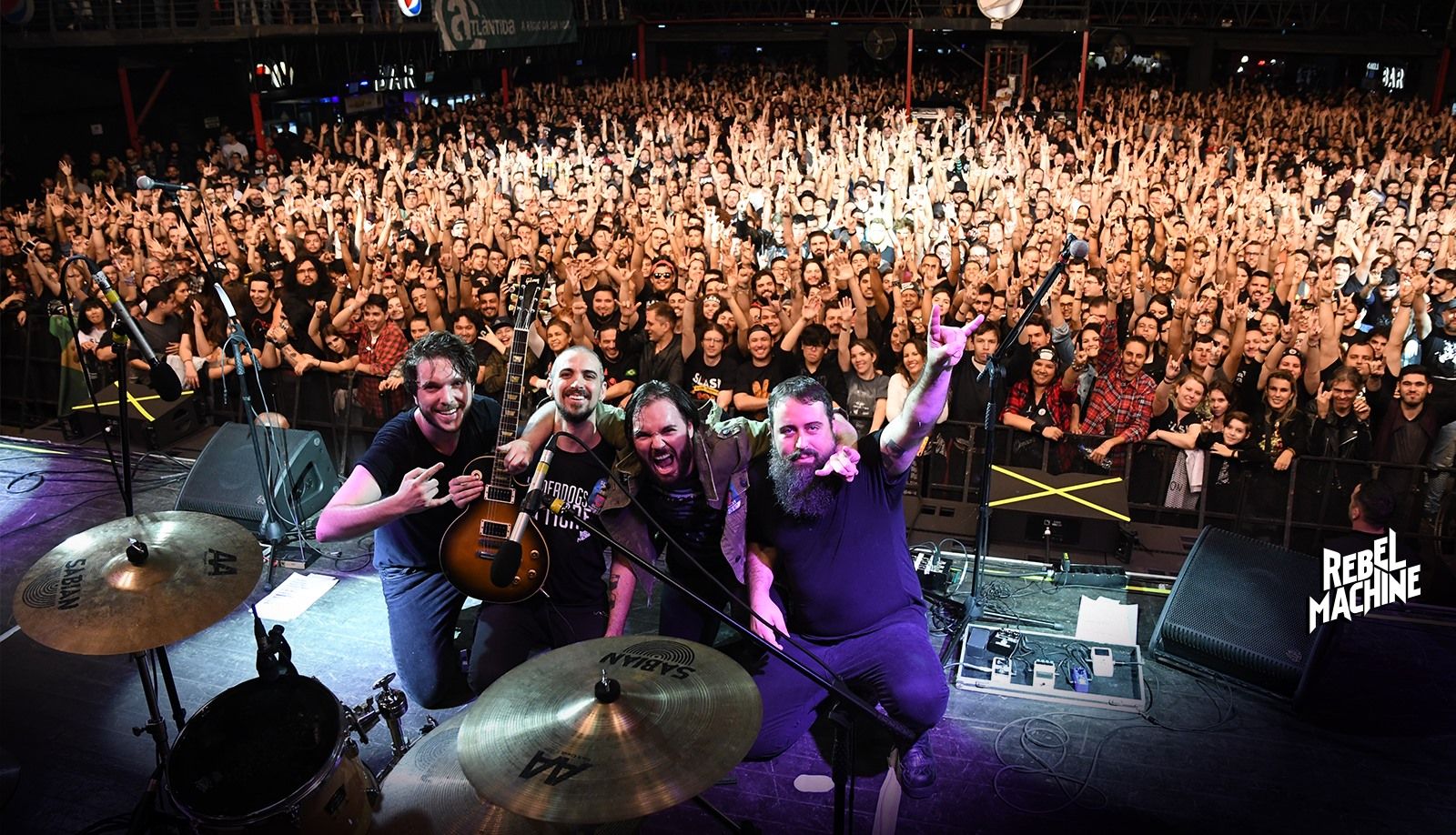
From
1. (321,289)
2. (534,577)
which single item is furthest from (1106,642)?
(321,289)

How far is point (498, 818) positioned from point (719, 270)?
4.87m

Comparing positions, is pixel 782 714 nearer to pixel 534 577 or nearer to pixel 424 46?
pixel 534 577

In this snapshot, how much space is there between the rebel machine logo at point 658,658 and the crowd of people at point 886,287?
1632 mm

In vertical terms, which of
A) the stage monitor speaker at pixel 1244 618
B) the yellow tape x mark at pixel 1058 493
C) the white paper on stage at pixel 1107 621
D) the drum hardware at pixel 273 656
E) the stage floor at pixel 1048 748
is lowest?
the stage floor at pixel 1048 748

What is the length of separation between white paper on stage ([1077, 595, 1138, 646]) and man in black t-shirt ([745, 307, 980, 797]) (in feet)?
4.05

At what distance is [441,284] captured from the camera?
7.61 m

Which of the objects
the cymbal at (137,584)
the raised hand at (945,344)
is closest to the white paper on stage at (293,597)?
the cymbal at (137,584)

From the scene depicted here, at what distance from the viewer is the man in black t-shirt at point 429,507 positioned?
4176 mm

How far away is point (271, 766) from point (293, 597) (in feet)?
8.63

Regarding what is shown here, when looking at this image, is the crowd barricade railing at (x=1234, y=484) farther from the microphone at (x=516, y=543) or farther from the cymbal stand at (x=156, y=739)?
the cymbal stand at (x=156, y=739)

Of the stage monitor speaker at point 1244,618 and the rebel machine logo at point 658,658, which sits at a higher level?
the rebel machine logo at point 658,658

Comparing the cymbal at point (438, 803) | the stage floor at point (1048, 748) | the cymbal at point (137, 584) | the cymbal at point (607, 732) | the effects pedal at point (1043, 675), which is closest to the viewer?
the cymbal at point (607, 732)

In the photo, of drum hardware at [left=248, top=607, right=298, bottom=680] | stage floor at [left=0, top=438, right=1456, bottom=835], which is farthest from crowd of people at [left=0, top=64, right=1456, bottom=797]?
drum hardware at [left=248, top=607, right=298, bottom=680]

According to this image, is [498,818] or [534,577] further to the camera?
[534,577]
